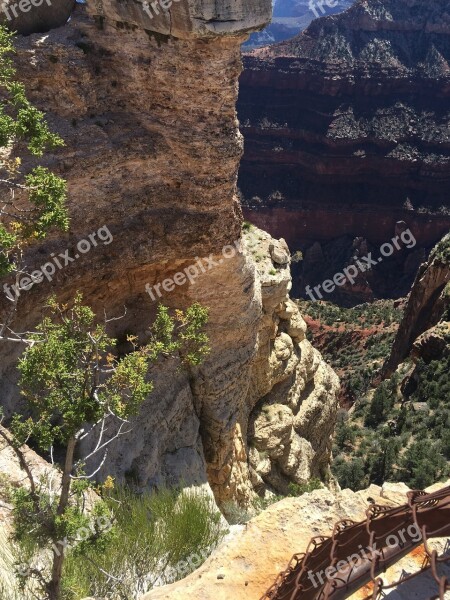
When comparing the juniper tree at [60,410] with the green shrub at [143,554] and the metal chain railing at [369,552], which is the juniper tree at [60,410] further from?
the metal chain railing at [369,552]

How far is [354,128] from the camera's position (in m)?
88.8

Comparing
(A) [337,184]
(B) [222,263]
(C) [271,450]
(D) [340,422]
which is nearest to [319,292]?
(A) [337,184]

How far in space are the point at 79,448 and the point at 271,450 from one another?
9.72 meters

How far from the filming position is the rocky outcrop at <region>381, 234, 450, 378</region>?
3861 cm

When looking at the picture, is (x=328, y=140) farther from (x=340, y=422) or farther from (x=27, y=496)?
(x=27, y=496)

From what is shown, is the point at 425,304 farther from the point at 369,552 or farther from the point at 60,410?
the point at 369,552

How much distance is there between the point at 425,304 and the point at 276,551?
37.1 metres

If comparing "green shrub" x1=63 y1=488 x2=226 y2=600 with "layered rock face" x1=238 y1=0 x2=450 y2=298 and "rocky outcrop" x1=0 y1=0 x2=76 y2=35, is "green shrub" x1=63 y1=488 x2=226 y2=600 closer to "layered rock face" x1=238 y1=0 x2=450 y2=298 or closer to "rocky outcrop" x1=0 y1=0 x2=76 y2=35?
"rocky outcrop" x1=0 y1=0 x2=76 y2=35

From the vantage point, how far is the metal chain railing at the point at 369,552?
428 centimetres

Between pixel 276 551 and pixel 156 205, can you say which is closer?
pixel 276 551

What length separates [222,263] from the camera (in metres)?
15.9

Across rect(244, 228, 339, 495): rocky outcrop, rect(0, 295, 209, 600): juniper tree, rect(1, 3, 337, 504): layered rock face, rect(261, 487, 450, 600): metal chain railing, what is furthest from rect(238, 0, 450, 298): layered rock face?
rect(261, 487, 450, 600): metal chain railing

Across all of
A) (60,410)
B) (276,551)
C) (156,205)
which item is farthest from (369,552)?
(156,205)

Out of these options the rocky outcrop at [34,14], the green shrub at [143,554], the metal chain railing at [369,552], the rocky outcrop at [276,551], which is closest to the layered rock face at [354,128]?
the rocky outcrop at [34,14]
